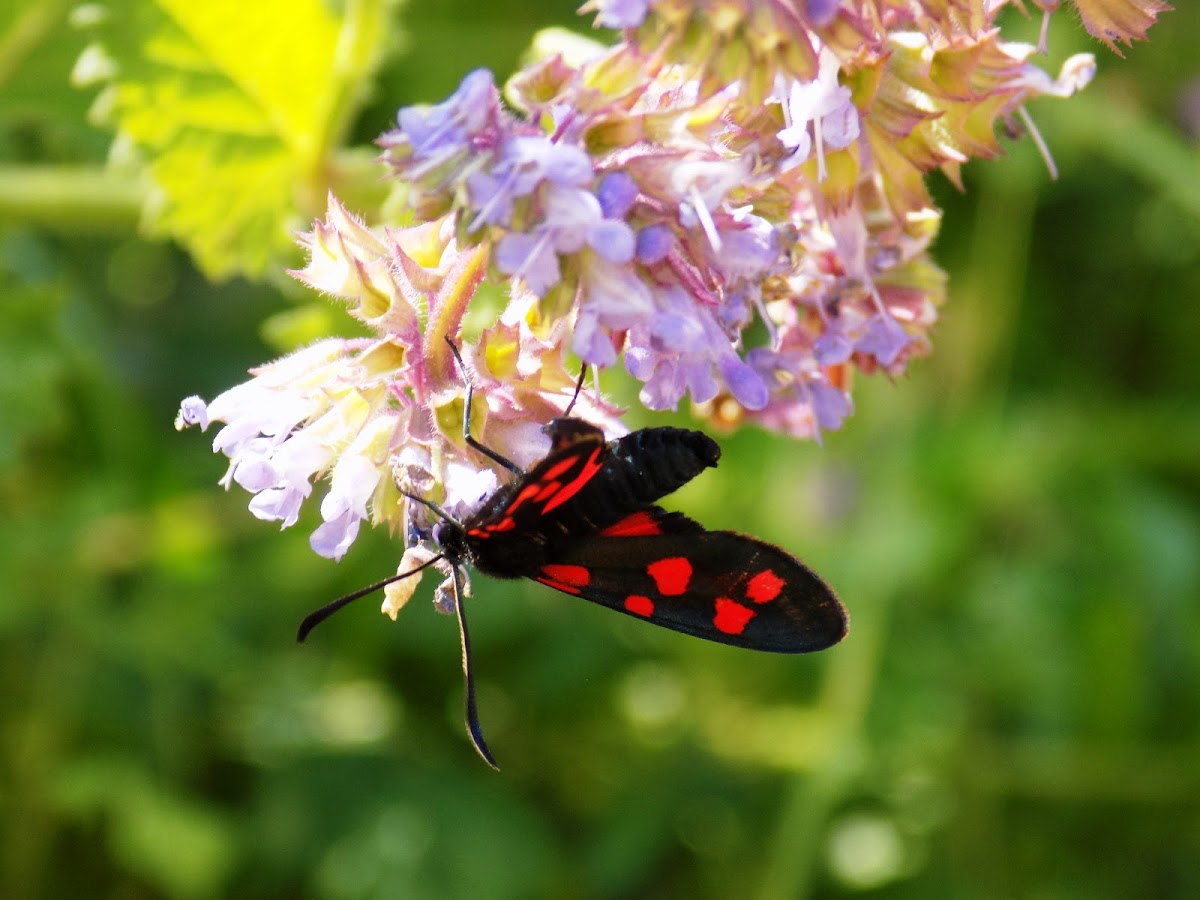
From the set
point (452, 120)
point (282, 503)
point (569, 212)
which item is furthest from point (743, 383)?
point (282, 503)

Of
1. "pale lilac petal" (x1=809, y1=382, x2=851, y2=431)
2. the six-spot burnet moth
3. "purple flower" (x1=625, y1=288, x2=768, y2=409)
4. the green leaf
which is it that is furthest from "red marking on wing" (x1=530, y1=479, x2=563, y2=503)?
the green leaf

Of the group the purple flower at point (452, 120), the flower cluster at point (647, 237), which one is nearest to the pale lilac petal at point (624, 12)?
the flower cluster at point (647, 237)

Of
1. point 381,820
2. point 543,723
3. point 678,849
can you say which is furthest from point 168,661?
point 678,849

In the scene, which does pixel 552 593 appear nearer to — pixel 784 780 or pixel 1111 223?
pixel 784 780

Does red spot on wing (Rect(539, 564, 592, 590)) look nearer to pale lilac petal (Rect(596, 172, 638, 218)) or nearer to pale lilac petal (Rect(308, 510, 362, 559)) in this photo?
pale lilac petal (Rect(308, 510, 362, 559))

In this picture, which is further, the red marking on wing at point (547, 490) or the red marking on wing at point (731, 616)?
the red marking on wing at point (731, 616)

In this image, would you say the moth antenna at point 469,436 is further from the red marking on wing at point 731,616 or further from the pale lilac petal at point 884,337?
the pale lilac petal at point 884,337
